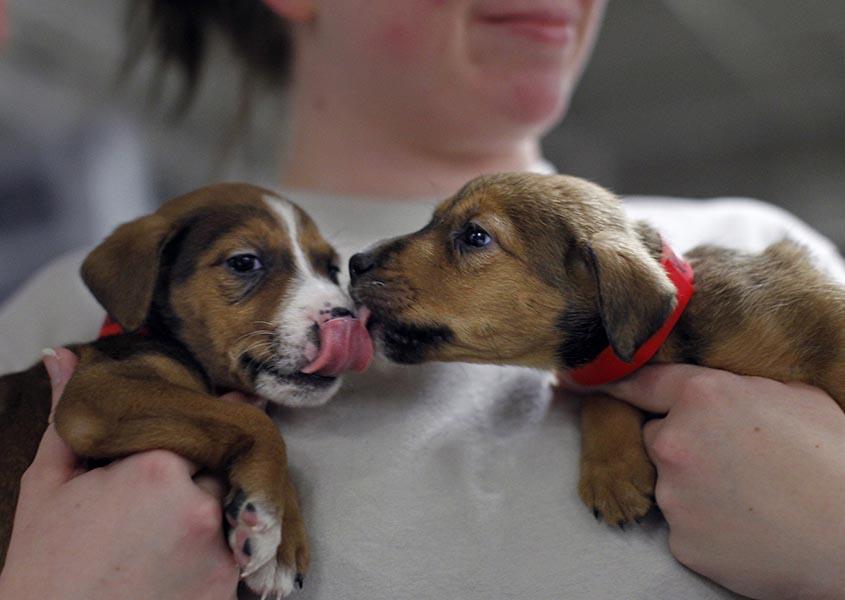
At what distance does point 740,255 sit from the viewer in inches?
75.2

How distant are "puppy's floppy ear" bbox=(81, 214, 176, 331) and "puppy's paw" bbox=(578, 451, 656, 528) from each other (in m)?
0.96

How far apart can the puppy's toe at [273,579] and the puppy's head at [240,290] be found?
13.7 inches

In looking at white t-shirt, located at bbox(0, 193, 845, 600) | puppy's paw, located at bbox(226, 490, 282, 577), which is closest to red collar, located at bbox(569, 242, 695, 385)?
white t-shirt, located at bbox(0, 193, 845, 600)

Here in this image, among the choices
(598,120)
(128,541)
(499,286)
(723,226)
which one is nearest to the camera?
(128,541)

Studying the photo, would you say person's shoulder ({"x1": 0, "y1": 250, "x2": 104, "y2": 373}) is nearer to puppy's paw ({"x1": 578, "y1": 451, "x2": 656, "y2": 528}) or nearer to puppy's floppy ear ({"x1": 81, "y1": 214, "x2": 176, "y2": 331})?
puppy's floppy ear ({"x1": 81, "y1": 214, "x2": 176, "y2": 331})

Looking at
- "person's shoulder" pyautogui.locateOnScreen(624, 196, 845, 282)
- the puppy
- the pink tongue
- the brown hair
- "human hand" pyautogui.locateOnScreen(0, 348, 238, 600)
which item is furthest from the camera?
the brown hair

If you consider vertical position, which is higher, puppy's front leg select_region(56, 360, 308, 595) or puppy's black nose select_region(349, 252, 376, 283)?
puppy's black nose select_region(349, 252, 376, 283)

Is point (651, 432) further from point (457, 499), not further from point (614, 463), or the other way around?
point (457, 499)

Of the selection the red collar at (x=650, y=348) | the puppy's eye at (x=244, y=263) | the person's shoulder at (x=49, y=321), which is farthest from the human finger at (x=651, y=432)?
the person's shoulder at (x=49, y=321)

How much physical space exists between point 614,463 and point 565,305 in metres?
0.33

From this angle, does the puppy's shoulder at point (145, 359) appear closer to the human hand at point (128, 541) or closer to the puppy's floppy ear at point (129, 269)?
the puppy's floppy ear at point (129, 269)

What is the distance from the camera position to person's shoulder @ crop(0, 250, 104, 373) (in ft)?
7.13

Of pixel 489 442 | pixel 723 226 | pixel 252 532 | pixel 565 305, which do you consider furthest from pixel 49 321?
pixel 723 226

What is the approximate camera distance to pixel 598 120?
25.4 feet
